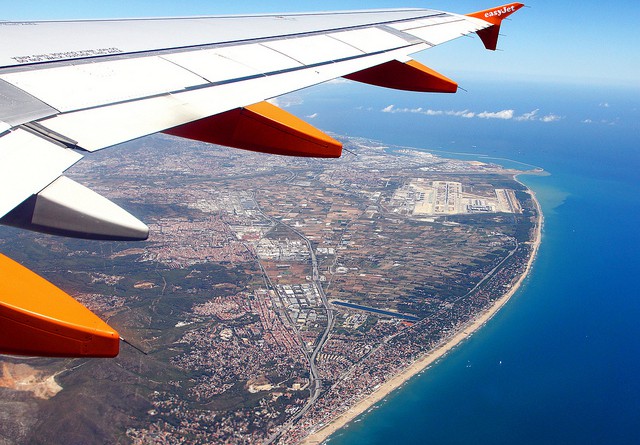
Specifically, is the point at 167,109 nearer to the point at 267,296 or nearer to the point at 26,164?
the point at 26,164

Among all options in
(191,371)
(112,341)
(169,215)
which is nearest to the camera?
(112,341)

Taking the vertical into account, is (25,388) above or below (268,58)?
below

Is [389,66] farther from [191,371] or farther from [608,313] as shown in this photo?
[608,313]

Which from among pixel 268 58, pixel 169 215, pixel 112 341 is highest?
pixel 268 58

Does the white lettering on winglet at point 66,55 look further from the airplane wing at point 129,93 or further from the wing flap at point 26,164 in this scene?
the wing flap at point 26,164

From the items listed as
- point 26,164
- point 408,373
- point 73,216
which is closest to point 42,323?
point 73,216

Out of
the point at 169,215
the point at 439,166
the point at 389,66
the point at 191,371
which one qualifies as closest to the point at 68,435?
the point at 191,371

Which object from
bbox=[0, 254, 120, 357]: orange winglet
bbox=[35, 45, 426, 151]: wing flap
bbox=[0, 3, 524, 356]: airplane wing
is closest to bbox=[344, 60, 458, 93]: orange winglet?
bbox=[0, 3, 524, 356]: airplane wing

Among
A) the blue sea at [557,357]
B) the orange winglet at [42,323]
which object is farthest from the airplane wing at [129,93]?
the blue sea at [557,357]

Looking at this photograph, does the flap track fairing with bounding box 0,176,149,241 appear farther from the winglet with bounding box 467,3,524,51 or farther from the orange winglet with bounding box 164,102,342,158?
the winglet with bounding box 467,3,524,51
